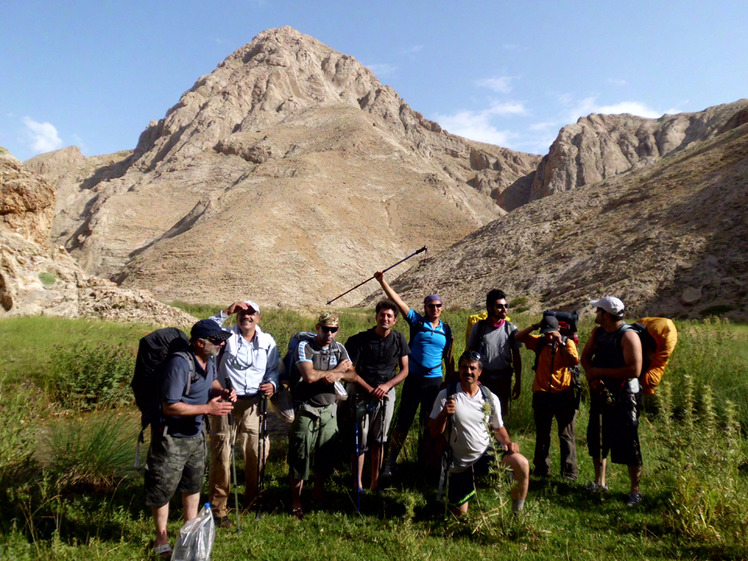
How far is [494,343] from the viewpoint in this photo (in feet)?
17.3

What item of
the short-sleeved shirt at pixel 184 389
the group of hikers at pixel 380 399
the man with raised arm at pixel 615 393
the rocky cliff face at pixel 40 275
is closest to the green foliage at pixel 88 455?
the group of hikers at pixel 380 399

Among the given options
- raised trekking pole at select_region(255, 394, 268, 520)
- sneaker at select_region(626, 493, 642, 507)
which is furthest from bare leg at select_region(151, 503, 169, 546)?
sneaker at select_region(626, 493, 642, 507)

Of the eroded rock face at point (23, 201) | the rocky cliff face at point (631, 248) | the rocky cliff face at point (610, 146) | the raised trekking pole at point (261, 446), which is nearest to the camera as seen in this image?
the raised trekking pole at point (261, 446)

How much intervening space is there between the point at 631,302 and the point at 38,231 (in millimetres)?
24205

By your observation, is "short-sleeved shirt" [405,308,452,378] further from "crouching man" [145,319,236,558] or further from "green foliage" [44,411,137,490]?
"green foliage" [44,411,137,490]

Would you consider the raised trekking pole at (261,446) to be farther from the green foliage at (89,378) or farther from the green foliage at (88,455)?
the green foliage at (89,378)

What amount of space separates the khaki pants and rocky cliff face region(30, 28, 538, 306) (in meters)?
32.2

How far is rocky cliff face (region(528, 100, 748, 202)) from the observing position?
80.2 meters

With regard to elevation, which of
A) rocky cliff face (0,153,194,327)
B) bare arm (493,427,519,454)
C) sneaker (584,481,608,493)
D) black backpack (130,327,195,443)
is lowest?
sneaker (584,481,608,493)

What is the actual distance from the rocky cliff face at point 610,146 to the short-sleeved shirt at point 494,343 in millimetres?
79273

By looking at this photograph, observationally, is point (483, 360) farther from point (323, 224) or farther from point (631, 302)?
point (323, 224)

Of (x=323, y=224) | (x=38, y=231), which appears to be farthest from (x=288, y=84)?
(x=38, y=231)

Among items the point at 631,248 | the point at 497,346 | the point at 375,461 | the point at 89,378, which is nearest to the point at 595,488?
the point at 497,346

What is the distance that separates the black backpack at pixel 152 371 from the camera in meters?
3.56
